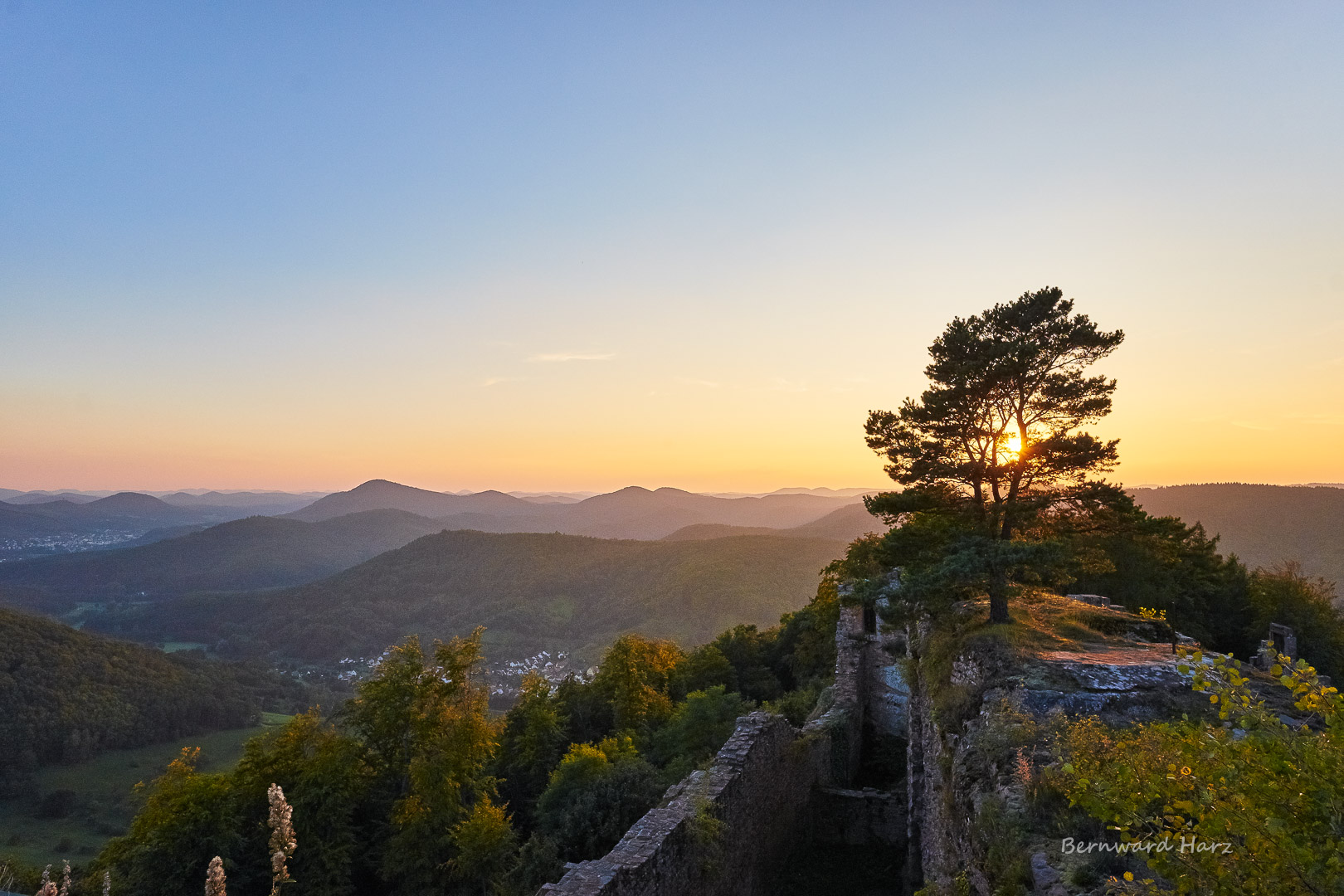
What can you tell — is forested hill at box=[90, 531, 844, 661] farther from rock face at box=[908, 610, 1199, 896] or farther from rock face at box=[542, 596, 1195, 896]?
rock face at box=[908, 610, 1199, 896]

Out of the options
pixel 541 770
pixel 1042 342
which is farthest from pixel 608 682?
pixel 1042 342

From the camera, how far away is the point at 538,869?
15.6 meters

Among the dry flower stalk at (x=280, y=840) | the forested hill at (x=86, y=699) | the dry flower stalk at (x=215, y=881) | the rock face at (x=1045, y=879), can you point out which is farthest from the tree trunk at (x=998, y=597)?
the forested hill at (x=86, y=699)

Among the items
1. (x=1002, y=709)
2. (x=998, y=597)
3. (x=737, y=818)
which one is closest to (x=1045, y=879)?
(x=1002, y=709)

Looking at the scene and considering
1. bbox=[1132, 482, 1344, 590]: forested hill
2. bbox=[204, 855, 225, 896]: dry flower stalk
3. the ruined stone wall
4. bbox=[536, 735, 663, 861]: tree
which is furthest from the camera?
bbox=[1132, 482, 1344, 590]: forested hill

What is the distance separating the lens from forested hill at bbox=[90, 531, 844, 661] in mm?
124250

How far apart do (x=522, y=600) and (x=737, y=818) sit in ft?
469

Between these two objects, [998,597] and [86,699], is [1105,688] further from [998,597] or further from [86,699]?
[86,699]

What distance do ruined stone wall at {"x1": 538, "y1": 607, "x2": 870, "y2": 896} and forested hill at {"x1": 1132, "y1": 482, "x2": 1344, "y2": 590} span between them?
74087mm

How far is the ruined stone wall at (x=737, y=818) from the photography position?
310 inches

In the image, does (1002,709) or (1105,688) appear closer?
(1002,709)

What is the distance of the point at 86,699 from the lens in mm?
74625

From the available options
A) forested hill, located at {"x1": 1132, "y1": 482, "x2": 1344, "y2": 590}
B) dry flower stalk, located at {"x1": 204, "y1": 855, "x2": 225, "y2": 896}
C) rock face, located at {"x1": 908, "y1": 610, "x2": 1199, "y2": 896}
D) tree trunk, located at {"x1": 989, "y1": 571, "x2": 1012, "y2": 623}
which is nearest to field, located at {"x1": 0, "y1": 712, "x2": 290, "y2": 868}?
rock face, located at {"x1": 908, "y1": 610, "x2": 1199, "y2": 896}

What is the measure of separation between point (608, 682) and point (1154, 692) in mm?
26176
